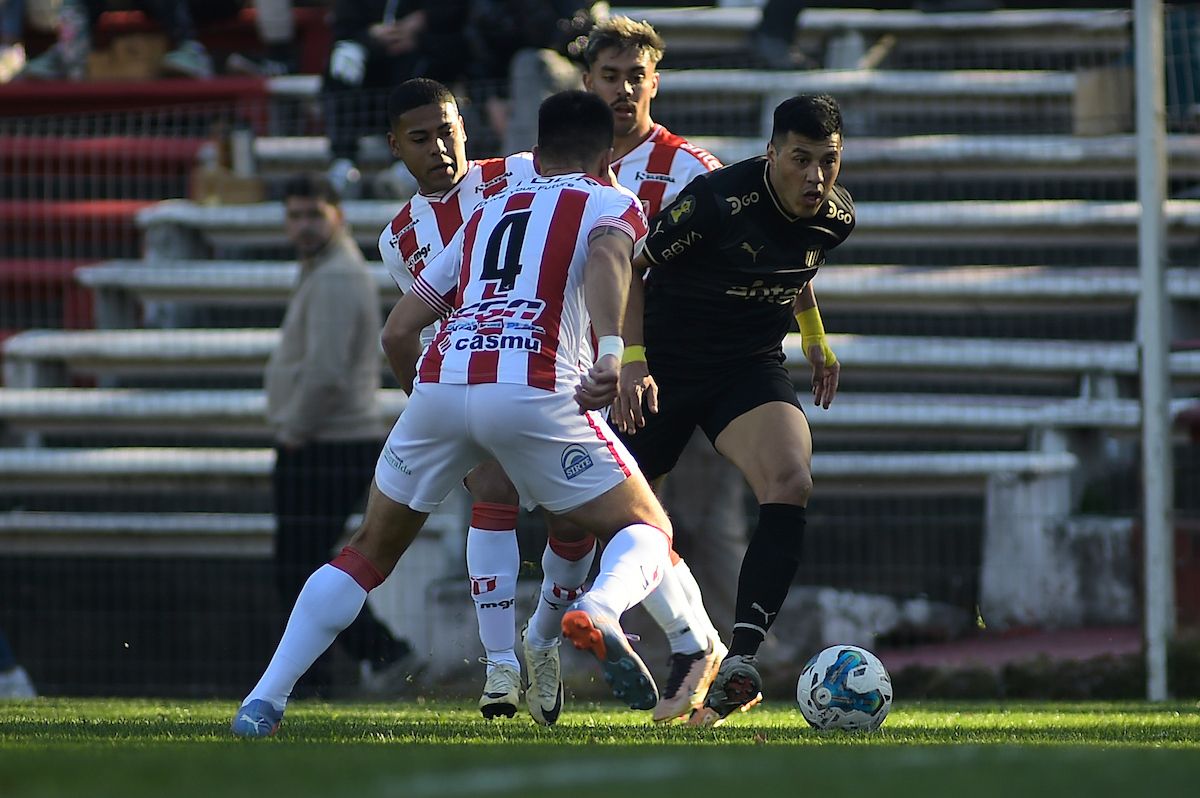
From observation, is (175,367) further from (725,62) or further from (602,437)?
(602,437)

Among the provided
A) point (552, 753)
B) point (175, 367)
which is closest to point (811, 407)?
point (175, 367)

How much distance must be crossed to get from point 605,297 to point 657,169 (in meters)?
1.93

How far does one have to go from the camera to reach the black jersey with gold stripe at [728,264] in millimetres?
6359

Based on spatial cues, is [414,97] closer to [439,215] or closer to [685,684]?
[439,215]

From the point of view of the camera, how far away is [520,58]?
11.4m

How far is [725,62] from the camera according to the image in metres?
10.9

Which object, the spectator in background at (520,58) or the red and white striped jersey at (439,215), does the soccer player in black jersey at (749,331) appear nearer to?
the red and white striped jersey at (439,215)

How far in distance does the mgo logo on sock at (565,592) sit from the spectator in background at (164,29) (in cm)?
881

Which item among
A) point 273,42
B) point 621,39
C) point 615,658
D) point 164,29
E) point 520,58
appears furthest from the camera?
point 273,42

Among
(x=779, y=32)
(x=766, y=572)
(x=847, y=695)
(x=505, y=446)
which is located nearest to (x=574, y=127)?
(x=505, y=446)

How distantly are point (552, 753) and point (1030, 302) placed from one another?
24.6 feet

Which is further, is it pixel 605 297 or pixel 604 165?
pixel 604 165

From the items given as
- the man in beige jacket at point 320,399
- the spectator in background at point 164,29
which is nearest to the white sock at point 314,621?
the man in beige jacket at point 320,399

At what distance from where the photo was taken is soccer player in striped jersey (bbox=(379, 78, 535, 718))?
633 centimetres
